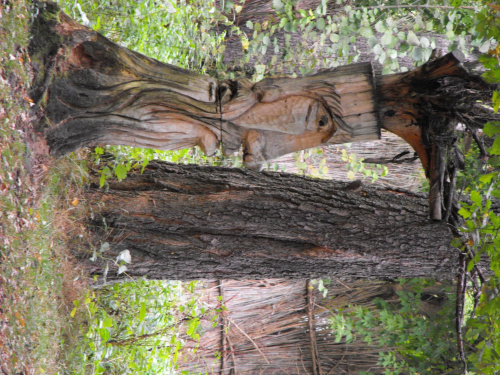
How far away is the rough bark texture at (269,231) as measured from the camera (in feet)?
8.46

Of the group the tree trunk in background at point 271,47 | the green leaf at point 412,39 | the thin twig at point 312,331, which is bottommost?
the thin twig at point 312,331

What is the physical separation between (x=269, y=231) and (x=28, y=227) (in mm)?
1226

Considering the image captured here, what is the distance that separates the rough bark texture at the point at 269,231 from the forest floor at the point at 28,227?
7.9 inches

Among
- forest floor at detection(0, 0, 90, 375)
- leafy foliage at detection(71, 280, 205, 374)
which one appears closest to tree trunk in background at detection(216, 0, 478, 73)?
leafy foliage at detection(71, 280, 205, 374)

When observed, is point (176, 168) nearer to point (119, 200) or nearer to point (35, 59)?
point (119, 200)

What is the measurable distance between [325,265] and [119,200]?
1220mm

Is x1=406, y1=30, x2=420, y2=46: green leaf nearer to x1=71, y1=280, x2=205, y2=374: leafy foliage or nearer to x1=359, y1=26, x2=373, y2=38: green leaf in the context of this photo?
x1=359, y1=26, x2=373, y2=38: green leaf

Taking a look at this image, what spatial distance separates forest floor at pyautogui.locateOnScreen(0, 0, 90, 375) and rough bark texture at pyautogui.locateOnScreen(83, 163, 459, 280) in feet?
0.66

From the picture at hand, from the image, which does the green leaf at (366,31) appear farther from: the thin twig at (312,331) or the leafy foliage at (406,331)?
the thin twig at (312,331)

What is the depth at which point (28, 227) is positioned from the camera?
215 cm

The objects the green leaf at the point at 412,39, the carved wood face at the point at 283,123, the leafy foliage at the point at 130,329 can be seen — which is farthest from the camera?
the leafy foliage at the point at 130,329

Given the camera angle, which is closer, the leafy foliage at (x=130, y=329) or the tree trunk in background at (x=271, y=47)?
the leafy foliage at (x=130, y=329)

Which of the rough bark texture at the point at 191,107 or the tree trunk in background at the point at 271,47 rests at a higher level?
the tree trunk in background at the point at 271,47

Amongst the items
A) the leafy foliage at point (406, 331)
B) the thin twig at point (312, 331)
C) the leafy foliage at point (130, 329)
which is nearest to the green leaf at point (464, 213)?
the leafy foliage at point (130, 329)
